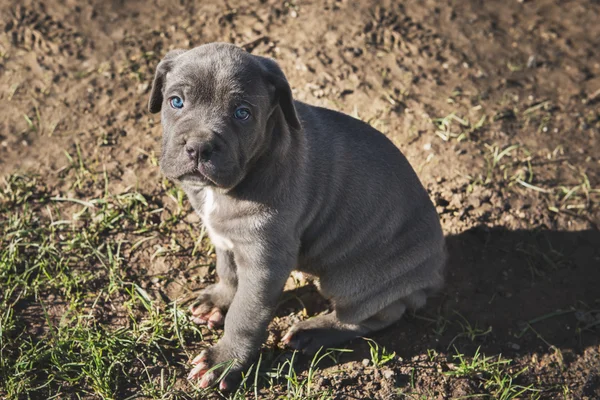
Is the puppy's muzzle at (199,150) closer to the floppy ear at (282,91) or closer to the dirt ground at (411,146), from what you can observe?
the floppy ear at (282,91)

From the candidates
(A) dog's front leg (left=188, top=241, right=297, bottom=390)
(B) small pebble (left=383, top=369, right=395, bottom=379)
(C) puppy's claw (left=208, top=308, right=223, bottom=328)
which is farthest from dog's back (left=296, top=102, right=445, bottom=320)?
(C) puppy's claw (left=208, top=308, right=223, bottom=328)

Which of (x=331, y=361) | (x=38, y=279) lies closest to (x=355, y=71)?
(x=331, y=361)

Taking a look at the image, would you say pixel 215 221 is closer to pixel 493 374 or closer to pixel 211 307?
pixel 211 307

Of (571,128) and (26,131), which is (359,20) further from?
(26,131)

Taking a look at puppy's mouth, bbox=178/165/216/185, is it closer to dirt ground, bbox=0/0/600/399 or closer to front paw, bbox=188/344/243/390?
front paw, bbox=188/344/243/390

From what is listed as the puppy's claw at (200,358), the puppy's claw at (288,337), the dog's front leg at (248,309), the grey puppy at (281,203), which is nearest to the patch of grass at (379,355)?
the grey puppy at (281,203)
